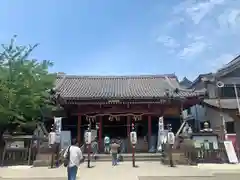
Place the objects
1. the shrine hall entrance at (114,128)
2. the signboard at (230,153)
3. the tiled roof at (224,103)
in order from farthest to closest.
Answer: the shrine hall entrance at (114,128) < the tiled roof at (224,103) < the signboard at (230,153)

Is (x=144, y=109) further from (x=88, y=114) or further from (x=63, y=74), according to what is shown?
(x=63, y=74)

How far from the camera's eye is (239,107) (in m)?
22.4

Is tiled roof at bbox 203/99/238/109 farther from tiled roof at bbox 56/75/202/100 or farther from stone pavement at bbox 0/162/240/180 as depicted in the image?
stone pavement at bbox 0/162/240/180

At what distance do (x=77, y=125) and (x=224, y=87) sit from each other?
43.7 ft

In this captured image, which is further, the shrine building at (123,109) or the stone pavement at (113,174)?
the shrine building at (123,109)

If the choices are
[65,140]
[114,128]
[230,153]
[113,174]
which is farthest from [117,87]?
[113,174]

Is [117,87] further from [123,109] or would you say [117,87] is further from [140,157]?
[140,157]

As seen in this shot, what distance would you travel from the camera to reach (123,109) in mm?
22922

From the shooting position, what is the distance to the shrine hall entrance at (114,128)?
77.5 feet

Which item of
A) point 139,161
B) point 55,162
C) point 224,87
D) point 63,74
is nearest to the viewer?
point 55,162

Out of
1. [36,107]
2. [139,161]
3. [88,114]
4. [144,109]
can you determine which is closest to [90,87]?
[88,114]

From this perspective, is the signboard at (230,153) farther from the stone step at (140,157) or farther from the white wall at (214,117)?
the white wall at (214,117)

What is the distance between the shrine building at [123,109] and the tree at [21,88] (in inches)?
71.7

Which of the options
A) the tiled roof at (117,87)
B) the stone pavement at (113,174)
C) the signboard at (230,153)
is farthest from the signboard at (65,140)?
the signboard at (230,153)
